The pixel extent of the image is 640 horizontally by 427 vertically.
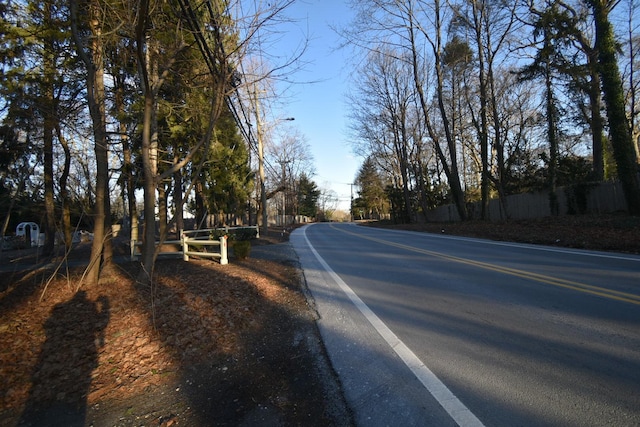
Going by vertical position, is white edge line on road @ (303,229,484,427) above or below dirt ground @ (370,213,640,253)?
below

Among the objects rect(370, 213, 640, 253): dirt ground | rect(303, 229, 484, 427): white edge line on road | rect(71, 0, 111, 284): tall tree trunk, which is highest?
rect(71, 0, 111, 284): tall tree trunk

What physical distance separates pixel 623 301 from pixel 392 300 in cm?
329

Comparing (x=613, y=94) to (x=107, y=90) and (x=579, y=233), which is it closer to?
(x=579, y=233)

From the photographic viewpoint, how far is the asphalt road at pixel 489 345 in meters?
2.98

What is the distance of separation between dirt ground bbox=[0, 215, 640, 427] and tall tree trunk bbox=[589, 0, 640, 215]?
17455mm

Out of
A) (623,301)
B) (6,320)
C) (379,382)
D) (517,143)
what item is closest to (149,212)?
(6,320)

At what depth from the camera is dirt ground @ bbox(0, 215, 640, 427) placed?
3.29 meters

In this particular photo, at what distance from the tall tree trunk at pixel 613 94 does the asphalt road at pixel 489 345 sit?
11.9 metres

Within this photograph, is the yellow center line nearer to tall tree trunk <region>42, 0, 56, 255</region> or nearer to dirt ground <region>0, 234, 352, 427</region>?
dirt ground <region>0, 234, 352, 427</region>

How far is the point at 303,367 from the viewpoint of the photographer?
4031 millimetres

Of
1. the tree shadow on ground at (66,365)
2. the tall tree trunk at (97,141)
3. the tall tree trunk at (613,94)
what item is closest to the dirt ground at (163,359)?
the tree shadow on ground at (66,365)

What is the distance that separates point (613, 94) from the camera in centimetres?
1805

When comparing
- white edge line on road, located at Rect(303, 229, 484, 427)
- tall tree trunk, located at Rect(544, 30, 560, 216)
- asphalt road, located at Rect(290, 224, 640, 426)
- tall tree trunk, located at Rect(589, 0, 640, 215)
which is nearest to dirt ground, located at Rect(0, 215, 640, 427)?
asphalt road, located at Rect(290, 224, 640, 426)

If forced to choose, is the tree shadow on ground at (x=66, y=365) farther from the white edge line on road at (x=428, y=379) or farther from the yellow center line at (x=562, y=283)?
the yellow center line at (x=562, y=283)
